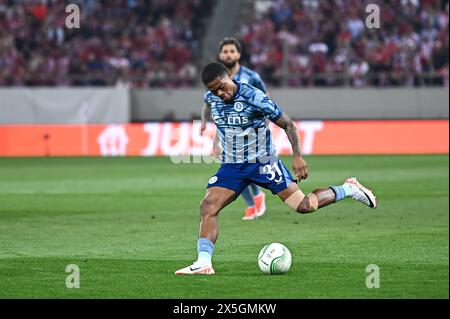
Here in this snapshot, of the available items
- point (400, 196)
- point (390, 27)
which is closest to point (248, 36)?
point (390, 27)

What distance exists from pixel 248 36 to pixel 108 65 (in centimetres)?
492

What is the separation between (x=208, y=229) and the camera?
974 centimetres

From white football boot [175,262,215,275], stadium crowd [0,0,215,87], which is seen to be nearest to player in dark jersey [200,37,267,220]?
white football boot [175,262,215,275]

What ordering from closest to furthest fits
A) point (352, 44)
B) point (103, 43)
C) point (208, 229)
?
point (208, 229) → point (352, 44) → point (103, 43)

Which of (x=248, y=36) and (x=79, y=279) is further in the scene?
(x=248, y=36)

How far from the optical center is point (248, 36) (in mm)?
35938

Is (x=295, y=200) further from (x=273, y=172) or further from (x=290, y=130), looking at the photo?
(x=290, y=130)

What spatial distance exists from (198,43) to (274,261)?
28014mm

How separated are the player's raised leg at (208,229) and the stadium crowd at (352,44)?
23977mm

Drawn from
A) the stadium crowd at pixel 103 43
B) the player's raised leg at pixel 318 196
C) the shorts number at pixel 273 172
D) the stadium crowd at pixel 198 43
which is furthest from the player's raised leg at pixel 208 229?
the stadium crowd at pixel 103 43

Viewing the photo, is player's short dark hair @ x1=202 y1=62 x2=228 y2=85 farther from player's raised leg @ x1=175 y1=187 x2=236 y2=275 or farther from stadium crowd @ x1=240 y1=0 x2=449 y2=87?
stadium crowd @ x1=240 y1=0 x2=449 y2=87

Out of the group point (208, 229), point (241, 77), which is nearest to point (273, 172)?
point (208, 229)

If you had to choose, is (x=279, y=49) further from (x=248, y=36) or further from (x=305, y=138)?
(x=305, y=138)

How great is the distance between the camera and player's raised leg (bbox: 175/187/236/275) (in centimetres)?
949
